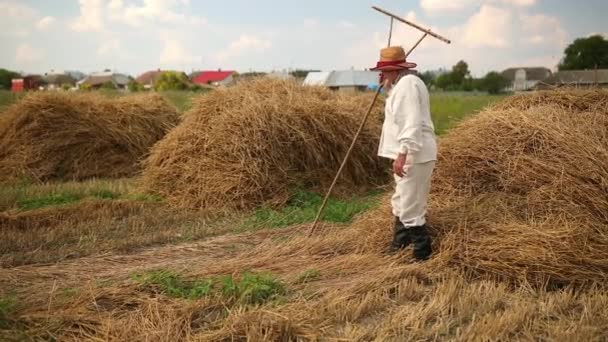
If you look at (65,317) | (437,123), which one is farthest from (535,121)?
(437,123)

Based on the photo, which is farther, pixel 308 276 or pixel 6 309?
pixel 308 276

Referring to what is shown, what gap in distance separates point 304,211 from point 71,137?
17.2ft

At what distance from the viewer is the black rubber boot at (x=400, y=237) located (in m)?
5.04

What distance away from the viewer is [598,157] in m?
5.45

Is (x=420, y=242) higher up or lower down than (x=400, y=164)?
lower down

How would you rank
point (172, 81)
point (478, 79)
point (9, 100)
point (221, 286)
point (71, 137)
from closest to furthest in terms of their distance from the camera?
1. point (221, 286)
2. point (71, 137)
3. point (9, 100)
4. point (172, 81)
5. point (478, 79)

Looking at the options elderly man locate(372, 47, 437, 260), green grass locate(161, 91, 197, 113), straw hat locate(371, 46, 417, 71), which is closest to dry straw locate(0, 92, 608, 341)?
elderly man locate(372, 47, 437, 260)

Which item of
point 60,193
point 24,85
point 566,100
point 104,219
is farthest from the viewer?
point 24,85

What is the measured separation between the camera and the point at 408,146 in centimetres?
473

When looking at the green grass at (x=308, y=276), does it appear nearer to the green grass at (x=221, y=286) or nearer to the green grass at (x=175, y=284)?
the green grass at (x=221, y=286)

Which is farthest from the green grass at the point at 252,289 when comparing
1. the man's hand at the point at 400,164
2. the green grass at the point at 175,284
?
the man's hand at the point at 400,164

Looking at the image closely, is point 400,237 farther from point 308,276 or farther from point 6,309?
point 6,309

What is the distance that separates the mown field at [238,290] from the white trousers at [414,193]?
357 mm

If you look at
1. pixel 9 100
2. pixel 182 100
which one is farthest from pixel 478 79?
pixel 9 100
